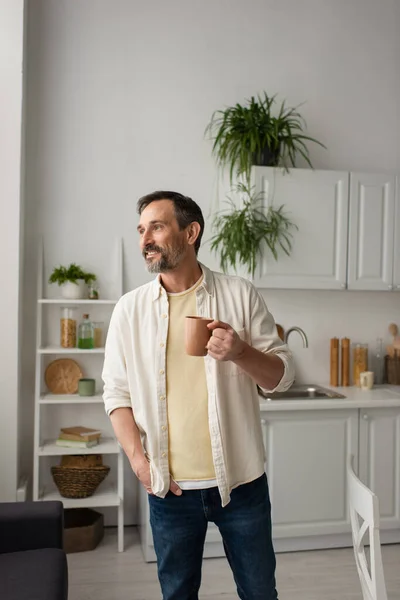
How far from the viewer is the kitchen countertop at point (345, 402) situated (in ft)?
10.8

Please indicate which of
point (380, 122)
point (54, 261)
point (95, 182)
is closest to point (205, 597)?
point (54, 261)

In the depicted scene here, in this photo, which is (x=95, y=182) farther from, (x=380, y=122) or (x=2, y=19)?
(x=380, y=122)

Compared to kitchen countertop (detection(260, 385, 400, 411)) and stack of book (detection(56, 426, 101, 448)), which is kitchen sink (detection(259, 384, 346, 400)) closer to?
kitchen countertop (detection(260, 385, 400, 411))

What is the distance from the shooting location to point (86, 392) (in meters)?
3.47

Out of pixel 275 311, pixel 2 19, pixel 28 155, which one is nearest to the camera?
pixel 2 19

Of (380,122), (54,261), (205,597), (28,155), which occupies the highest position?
(380,122)

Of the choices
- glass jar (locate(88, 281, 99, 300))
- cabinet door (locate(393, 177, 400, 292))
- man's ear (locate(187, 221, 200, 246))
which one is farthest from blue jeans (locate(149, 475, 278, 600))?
cabinet door (locate(393, 177, 400, 292))

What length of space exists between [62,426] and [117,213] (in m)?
1.31

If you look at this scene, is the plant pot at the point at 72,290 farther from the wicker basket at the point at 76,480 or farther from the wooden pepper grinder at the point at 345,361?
the wooden pepper grinder at the point at 345,361

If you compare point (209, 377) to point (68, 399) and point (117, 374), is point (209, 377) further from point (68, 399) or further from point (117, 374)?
point (68, 399)

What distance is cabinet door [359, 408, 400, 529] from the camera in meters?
3.45

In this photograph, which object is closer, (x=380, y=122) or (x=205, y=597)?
(x=205, y=597)

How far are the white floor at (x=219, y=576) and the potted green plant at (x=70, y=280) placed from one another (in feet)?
4.65

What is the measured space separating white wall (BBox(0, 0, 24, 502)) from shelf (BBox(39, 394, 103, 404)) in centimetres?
18
